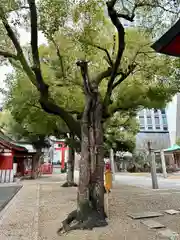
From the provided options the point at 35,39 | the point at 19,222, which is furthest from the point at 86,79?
the point at 19,222

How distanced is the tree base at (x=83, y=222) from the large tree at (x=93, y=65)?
0.01m

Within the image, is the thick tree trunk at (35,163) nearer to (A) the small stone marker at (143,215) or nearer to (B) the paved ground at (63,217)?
(B) the paved ground at (63,217)

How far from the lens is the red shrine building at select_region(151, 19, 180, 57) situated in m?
2.45

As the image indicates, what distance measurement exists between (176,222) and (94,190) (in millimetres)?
1860

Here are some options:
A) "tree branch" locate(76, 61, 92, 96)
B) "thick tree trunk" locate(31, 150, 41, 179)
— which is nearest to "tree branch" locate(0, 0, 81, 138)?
"tree branch" locate(76, 61, 92, 96)

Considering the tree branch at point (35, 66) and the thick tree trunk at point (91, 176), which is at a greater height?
the tree branch at point (35, 66)

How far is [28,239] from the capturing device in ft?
12.2

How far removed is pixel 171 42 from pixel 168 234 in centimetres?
325

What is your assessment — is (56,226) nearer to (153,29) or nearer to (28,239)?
(28,239)

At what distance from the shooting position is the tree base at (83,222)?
13.9 feet

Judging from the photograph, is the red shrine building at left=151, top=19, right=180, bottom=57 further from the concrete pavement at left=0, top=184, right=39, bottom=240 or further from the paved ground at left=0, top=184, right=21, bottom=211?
the paved ground at left=0, top=184, right=21, bottom=211

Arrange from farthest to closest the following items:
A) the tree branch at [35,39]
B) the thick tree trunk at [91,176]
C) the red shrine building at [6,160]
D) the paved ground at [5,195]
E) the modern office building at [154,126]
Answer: the modern office building at [154,126]
the red shrine building at [6,160]
the paved ground at [5,195]
the thick tree trunk at [91,176]
the tree branch at [35,39]

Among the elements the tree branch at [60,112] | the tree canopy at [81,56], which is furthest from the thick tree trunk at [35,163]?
the tree branch at [60,112]

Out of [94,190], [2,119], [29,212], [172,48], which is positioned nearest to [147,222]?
[94,190]
